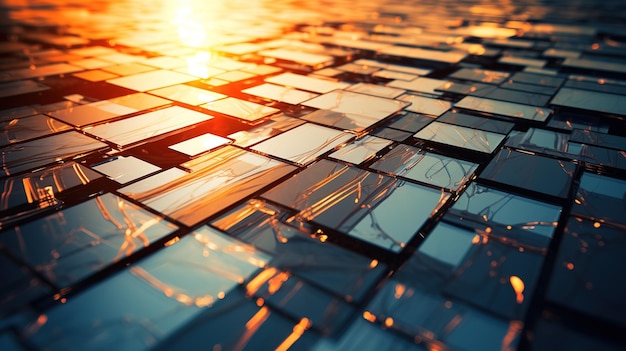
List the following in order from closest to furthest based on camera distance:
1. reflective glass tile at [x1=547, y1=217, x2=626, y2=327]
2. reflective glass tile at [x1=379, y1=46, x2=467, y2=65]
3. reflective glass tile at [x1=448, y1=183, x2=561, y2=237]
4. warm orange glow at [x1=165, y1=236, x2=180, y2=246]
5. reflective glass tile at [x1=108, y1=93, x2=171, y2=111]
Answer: reflective glass tile at [x1=547, y1=217, x2=626, y2=327] → warm orange glow at [x1=165, y1=236, x2=180, y2=246] → reflective glass tile at [x1=448, y1=183, x2=561, y2=237] → reflective glass tile at [x1=108, y1=93, x2=171, y2=111] → reflective glass tile at [x1=379, y1=46, x2=467, y2=65]

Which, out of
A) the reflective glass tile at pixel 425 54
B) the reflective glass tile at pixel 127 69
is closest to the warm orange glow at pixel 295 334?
the reflective glass tile at pixel 127 69

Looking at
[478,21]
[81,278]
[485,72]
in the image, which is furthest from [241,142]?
[478,21]

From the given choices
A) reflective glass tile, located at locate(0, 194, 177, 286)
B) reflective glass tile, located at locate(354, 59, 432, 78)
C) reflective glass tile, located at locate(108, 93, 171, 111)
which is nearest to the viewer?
reflective glass tile, located at locate(0, 194, 177, 286)

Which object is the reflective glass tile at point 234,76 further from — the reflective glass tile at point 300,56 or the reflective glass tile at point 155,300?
the reflective glass tile at point 155,300

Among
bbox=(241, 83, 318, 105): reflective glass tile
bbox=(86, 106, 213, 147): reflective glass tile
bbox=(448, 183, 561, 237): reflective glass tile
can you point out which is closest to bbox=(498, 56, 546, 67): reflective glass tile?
bbox=(241, 83, 318, 105): reflective glass tile

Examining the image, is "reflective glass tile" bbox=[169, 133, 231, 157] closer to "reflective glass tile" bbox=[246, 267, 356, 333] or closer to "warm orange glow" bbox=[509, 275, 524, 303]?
"reflective glass tile" bbox=[246, 267, 356, 333]

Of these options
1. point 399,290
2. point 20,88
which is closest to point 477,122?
point 399,290

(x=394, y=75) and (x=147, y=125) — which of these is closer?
(x=147, y=125)

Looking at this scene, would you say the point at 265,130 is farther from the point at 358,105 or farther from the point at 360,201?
the point at 360,201
